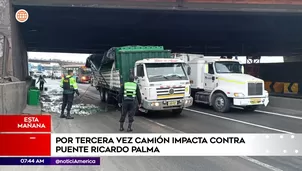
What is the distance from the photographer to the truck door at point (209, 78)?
14.0 metres

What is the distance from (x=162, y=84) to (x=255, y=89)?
445cm

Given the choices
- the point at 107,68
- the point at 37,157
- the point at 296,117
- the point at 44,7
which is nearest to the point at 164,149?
the point at 37,157

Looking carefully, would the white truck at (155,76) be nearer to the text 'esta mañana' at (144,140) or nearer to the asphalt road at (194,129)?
→ the asphalt road at (194,129)

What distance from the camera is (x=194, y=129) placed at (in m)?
9.16

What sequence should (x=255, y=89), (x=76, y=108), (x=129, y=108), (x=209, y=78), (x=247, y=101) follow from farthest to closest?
(x=76, y=108)
(x=209, y=78)
(x=255, y=89)
(x=247, y=101)
(x=129, y=108)

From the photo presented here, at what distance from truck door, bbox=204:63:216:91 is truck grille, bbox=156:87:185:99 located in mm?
2998

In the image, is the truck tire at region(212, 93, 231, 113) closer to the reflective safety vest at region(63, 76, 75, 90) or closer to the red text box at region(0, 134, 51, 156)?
the reflective safety vest at region(63, 76, 75, 90)

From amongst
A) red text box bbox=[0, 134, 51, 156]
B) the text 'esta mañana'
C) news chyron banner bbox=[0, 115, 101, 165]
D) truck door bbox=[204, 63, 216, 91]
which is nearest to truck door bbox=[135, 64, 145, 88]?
truck door bbox=[204, 63, 216, 91]

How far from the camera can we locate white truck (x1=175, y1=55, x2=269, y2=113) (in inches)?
493

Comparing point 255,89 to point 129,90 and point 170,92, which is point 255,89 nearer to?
point 170,92

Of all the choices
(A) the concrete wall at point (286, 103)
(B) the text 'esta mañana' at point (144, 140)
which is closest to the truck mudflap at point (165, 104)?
(B) the text 'esta mañana' at point (144, 140)

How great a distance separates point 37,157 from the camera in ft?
17.9

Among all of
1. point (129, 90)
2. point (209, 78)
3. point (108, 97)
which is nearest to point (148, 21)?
point (108, 97)

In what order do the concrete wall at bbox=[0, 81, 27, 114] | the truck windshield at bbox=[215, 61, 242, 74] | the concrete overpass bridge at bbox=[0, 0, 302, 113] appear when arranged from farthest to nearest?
the concrete overpass bridge at bbox=[0, 0, 302, 113], the truck windshield at bbox=[215, 61, 242, 74], the concrete wall at bbox=[0, 81, 27, 114]
